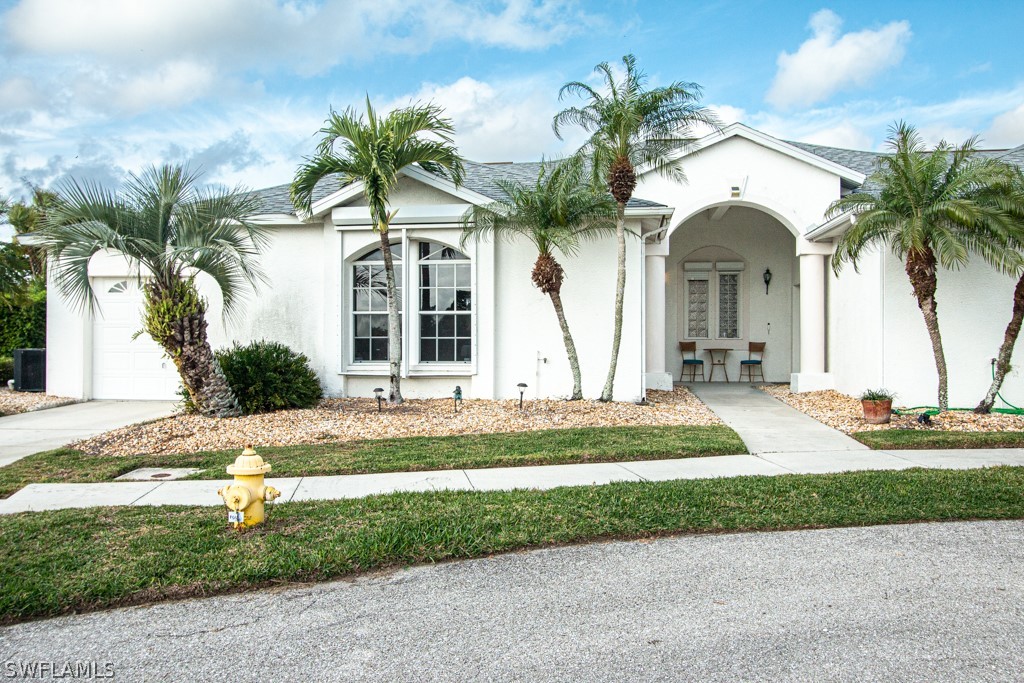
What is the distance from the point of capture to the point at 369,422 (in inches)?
375

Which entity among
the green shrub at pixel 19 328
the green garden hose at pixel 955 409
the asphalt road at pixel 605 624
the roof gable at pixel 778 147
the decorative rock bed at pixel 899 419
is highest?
the roof gable at pixel 778 147

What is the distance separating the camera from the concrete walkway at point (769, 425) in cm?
845

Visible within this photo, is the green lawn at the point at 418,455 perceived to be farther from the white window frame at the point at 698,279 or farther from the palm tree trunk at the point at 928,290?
the white window frame at the point at 698,279

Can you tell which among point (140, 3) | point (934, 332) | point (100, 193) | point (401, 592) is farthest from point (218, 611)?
point (934, 332)

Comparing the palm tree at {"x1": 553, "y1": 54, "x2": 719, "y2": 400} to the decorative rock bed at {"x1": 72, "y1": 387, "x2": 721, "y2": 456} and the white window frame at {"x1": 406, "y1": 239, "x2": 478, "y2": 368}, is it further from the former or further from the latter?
the white window frame at {"x1": 406, "y1": 239, "x2": 478, "y2": 368}

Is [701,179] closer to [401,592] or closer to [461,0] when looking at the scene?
[461,0]

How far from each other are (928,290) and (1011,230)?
4.19 feet

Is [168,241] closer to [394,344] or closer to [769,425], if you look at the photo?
[394,344]

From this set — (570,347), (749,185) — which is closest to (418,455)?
(570,347)

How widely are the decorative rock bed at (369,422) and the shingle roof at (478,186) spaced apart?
3.61m

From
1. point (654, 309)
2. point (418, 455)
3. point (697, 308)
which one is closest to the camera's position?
point (418, 455)

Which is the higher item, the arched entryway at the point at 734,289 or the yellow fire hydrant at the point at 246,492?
the arched entryway at the point at 734,289

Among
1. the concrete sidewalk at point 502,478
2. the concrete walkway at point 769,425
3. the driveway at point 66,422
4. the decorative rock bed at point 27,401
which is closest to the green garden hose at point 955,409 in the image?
the concrete walkway at point 769,425

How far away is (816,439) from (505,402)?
4.84 meters
